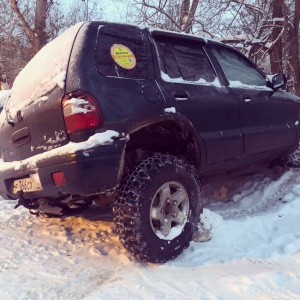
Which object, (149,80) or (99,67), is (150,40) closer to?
(149,80)

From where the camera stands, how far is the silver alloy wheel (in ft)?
8.87

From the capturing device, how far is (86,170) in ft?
7.68

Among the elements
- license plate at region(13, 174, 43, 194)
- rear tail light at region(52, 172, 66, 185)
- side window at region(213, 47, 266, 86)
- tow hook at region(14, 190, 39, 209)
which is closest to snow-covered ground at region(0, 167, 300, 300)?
tow hook at region(14, 190, 39, 209)

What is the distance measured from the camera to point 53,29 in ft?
53.2

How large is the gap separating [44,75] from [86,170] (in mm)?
976

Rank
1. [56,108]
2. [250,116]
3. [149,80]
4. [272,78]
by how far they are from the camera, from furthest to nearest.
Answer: [272,78], [250,116], [149,80], [56,108]

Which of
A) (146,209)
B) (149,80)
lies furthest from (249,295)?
(149,80)

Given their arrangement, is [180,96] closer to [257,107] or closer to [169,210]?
[169,210]

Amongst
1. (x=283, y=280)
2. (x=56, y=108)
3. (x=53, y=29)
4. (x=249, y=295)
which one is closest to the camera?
(x=249, y=295)

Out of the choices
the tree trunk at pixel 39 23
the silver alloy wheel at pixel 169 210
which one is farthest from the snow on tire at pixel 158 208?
the tree trunk at pixel 39 23

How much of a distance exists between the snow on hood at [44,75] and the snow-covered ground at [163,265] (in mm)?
1230

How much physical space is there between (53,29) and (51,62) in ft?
48.2

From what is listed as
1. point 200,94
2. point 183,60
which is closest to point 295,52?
point 183,60

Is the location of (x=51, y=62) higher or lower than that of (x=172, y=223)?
higher
